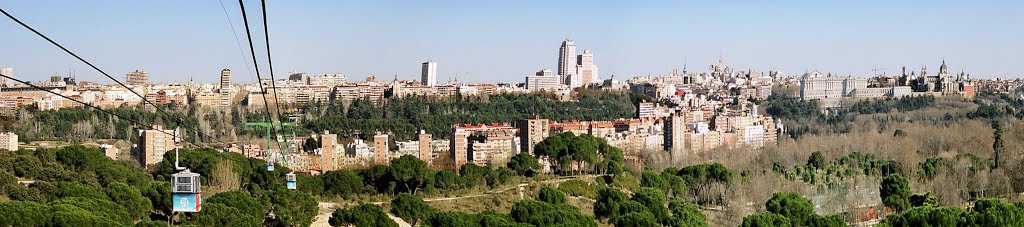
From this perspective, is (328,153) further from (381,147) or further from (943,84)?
(943,84)

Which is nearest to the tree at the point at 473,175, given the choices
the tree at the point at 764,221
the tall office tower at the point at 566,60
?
the tree at the point at 764,221

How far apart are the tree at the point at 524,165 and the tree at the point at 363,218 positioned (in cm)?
920

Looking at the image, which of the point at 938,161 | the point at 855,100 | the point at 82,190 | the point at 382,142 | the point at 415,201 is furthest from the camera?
the point at 855,100

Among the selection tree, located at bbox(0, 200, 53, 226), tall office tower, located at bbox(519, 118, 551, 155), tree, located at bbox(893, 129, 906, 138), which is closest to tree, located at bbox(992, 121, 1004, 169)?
A: tree, located at bbox(893, 129, 906, 138)

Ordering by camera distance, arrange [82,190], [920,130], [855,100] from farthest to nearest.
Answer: [855,100]
[920,130]
[82,190]

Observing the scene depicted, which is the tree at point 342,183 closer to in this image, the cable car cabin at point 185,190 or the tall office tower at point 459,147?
the cable car cabin at point 185,190

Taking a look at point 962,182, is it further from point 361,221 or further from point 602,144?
point 361,221

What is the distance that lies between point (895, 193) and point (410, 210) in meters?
8.50

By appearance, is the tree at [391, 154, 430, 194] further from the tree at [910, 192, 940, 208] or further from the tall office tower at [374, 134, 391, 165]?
the tall office tower at [374, 134, 391, 165]

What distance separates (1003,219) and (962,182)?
29.9 feet

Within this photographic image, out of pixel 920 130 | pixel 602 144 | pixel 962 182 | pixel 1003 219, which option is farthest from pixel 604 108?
pixel 1003 219

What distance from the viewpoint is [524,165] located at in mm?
24375

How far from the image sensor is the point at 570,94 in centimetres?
5078

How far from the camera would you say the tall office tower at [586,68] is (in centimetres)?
8206
